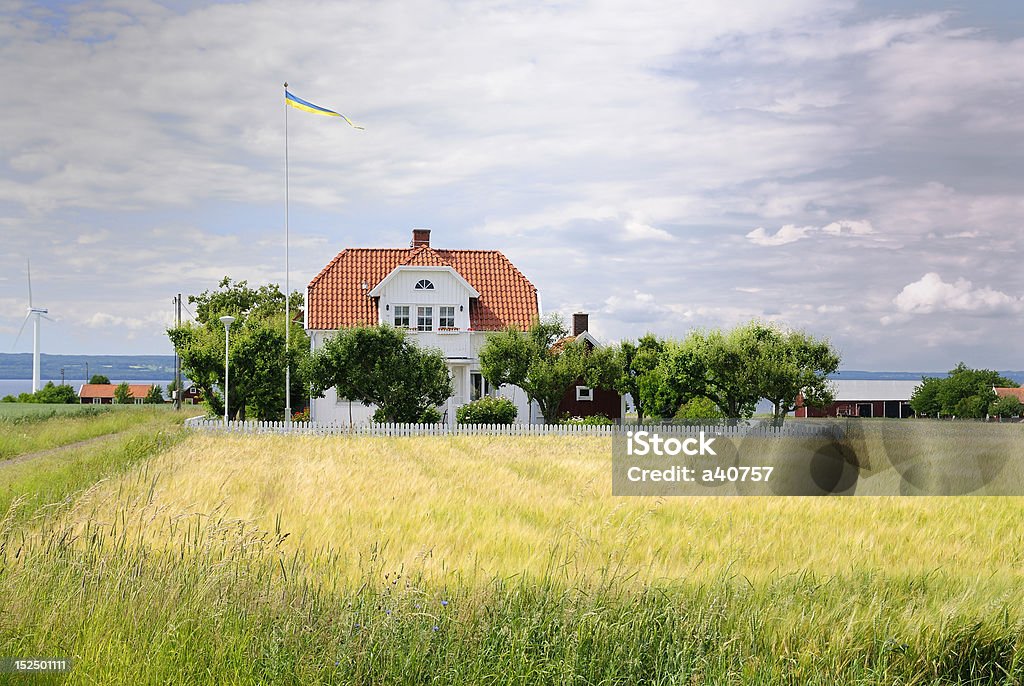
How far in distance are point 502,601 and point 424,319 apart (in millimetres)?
38034

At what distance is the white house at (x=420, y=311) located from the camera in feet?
145

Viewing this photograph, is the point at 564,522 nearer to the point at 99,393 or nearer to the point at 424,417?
the point at 424,417

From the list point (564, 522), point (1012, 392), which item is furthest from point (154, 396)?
point (564, 522)

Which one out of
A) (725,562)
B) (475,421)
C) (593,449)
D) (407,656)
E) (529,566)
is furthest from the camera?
(475,421)

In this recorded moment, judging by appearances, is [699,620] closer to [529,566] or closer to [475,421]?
[529,566]

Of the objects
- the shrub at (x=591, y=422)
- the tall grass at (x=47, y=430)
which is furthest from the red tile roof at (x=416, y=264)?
the tall grass at (x=47, y=430)

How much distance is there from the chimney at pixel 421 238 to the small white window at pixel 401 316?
5.27 m

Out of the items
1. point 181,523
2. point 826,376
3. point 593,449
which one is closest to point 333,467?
point 181,523

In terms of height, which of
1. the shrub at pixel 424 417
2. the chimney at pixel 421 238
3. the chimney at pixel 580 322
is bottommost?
the shrub at pixel 424 417

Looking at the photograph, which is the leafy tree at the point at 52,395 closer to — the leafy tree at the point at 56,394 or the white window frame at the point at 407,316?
the leafy tree at the point at 56,394

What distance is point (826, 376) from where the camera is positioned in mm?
40594

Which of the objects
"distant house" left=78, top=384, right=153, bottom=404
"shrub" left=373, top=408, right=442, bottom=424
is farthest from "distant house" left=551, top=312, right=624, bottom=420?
"distant house" left=78, top=384, right=153, bottom=404

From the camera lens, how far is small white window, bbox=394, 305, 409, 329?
Result: 147ft

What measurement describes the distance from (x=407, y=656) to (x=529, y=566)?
7.29 feet
